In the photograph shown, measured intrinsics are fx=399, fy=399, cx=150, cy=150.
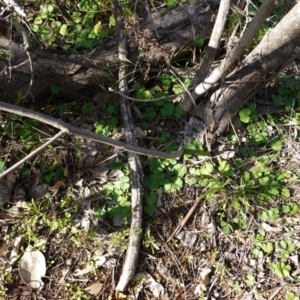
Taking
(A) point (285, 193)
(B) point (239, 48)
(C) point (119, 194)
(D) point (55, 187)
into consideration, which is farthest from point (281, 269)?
(D) point (55, 187)

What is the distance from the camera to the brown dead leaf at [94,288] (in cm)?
263

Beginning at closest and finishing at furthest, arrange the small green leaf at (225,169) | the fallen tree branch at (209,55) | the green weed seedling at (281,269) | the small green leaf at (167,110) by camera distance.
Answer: the fallen tree branch at (209,55) → the green weed seedling at (281,269) → the small green leaf at (225,169) → the small green leaf at (167,110)

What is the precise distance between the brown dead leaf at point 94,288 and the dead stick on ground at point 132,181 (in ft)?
0.40

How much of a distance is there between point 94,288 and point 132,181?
75 cm

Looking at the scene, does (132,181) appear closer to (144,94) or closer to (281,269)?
(144,94)

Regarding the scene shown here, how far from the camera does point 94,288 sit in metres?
2.64

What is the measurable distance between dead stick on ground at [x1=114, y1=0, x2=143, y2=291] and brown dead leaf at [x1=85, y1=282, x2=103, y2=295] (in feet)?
0.40

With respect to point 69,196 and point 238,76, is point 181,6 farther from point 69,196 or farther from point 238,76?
point 69,196

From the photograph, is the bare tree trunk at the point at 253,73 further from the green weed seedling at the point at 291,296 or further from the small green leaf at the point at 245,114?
the green weed seedling at the point at 291,296

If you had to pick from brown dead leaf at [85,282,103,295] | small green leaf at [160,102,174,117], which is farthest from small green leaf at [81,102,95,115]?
brown dead leaf at [85,282,103,295]

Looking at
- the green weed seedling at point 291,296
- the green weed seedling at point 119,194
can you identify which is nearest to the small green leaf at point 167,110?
the green weed seedling at point 119,194

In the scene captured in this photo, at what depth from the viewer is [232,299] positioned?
2.71 meters

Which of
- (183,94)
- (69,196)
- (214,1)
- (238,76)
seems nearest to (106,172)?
(69,196)

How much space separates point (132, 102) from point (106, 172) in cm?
55
